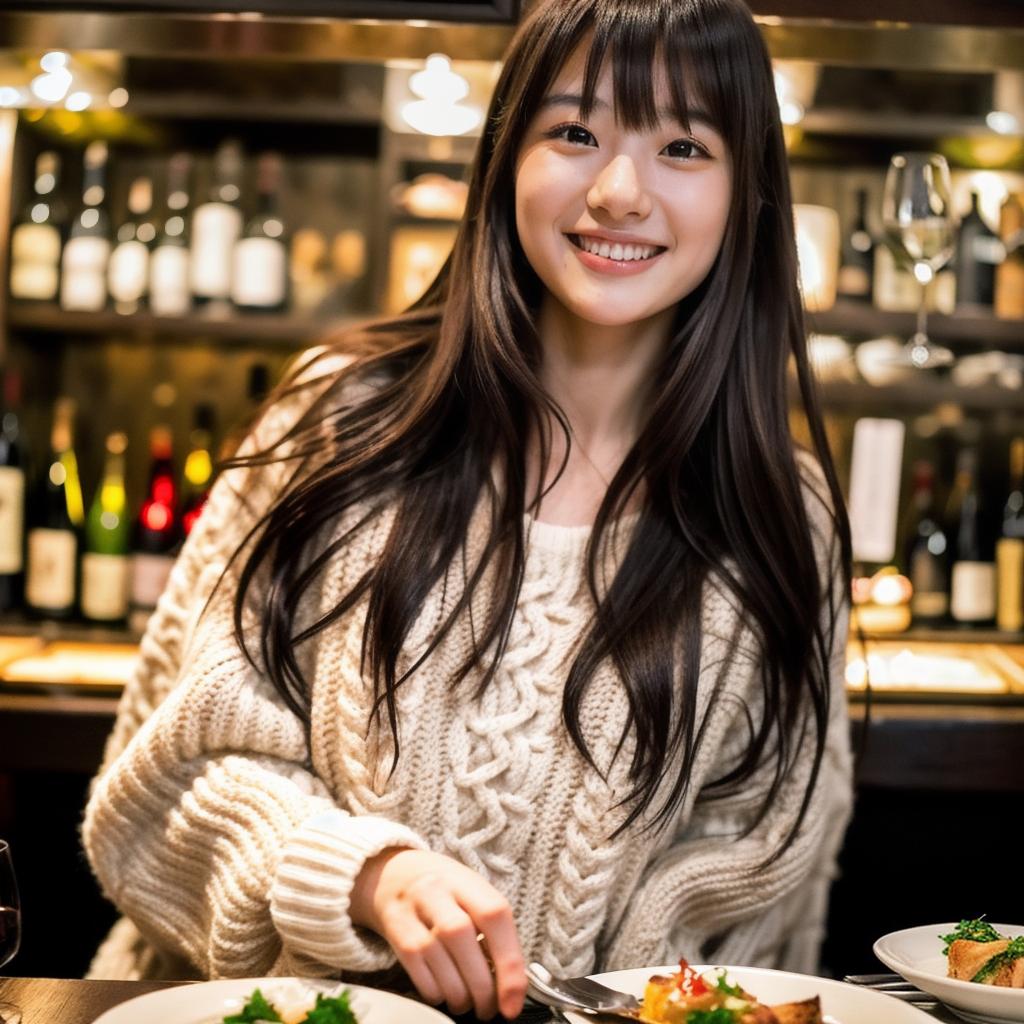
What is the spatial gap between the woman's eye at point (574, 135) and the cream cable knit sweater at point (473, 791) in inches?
15.6

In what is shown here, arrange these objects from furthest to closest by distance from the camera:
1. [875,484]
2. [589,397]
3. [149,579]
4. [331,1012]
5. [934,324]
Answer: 1. [875,484]
2. [934,324]
3. [149,579]
4. [589,397]
5. [331,1012]

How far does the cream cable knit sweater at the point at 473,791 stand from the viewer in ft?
4.44

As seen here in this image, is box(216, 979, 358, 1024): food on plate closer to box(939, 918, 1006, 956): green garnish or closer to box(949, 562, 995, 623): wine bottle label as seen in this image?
box(939, 918, 1006, 956): green garnish

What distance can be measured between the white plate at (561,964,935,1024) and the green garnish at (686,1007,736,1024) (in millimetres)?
73

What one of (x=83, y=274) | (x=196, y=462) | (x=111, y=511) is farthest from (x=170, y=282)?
(x=111, y=511)

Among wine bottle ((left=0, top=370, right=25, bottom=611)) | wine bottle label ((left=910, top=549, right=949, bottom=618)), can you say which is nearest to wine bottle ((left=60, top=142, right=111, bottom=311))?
wine bottle ((left=0, top=370, right=25, bottom=611))

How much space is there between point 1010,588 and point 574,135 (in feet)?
6.16

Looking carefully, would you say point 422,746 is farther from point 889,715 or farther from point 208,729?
point 889,715

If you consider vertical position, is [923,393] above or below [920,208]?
below

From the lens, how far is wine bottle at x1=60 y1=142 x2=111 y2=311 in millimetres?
2832

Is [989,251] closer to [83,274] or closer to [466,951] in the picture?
[83,274]

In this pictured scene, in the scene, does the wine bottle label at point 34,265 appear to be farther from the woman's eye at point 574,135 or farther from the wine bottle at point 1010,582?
the wine bottle at point 1010,582

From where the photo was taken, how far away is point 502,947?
1005 mm

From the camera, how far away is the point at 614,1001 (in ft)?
3.08
